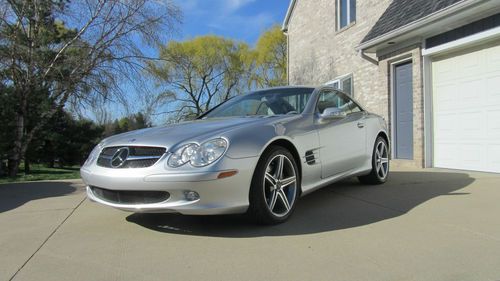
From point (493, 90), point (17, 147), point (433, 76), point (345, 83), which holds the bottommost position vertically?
point (17, 147)

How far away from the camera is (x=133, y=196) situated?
370 centimetres

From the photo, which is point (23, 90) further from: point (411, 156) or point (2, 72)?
point (411, 156)

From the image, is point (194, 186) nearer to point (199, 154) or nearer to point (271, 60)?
point (199, 154)

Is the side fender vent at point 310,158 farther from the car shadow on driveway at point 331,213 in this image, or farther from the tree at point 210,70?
the tree at point 210,70

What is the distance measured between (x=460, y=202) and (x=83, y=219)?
13.6ft

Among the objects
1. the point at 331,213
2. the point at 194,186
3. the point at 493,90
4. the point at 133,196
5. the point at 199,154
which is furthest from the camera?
the point at 493,90

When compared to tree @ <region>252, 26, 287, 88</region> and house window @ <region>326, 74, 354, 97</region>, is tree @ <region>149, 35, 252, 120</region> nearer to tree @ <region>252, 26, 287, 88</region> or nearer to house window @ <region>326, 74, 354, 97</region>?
tree @ <region>252, 26, 287, 88</region>

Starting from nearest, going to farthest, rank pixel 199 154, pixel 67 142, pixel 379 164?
pixel 199 154, pixel 379 164, pixel 67 142

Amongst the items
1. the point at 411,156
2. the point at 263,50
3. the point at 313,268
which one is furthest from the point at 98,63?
the point at 263,50

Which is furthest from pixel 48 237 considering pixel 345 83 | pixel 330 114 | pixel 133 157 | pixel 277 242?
pixel 345 83

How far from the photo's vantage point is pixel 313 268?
294 cm

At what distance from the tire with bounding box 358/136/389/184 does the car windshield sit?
1685 millimetres

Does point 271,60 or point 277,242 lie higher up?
point 271,60

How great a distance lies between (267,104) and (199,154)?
175cm
